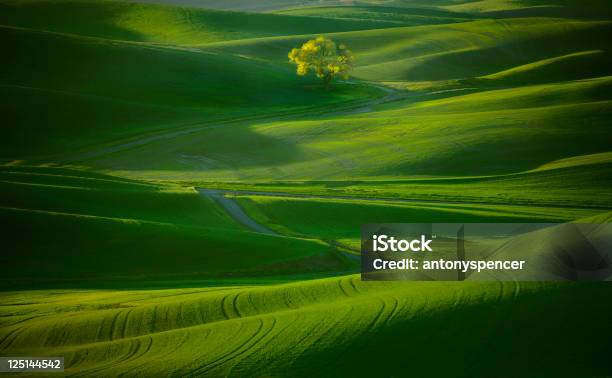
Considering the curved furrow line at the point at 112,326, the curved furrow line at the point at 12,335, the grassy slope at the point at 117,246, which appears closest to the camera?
the curved furrow line at the point at 12,335

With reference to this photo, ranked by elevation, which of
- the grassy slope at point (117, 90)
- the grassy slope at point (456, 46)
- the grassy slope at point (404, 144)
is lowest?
the grassy slope at point (404, 144)

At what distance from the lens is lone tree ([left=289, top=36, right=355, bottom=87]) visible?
100625 millimetres

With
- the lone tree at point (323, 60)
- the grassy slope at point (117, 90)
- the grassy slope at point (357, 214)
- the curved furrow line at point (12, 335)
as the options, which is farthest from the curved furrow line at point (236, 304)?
the lone tree at point (323, 60)

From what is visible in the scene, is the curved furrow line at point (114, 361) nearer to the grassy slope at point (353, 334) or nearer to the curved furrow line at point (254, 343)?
the grassy slope at point (353, 334)

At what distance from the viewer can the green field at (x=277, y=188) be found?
74.0ft

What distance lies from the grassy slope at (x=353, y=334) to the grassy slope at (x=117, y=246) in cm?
1055

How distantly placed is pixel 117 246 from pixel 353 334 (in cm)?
1963

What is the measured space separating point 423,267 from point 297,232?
21512mm

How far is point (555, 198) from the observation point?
53875 millimetres

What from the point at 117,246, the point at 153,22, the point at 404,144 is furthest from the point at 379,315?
the point at 153,22

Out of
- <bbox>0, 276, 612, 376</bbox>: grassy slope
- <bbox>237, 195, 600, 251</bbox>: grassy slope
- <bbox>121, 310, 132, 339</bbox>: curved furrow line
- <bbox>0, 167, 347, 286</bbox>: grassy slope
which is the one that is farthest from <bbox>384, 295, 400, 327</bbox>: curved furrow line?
<bbox>237, 195, 600, 251</bbox>: grassy slope

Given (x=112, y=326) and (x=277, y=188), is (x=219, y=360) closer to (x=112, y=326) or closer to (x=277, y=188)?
(x=112, y=326)

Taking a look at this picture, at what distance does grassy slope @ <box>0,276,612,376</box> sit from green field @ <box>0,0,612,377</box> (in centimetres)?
8

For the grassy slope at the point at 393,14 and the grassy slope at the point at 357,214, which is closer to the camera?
the grassy slope at the point at 357,214
